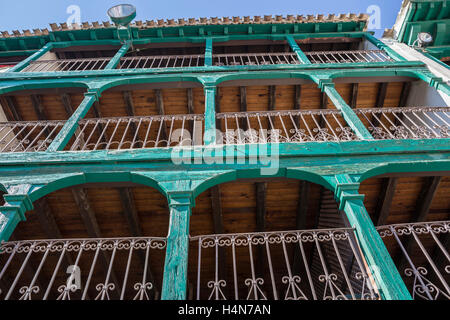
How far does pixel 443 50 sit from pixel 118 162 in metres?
9.37

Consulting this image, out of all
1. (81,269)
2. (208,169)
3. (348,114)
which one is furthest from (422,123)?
(81,269)

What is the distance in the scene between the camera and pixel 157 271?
6.81 meters

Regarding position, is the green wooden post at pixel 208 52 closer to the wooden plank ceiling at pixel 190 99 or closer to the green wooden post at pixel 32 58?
the wooden plank ceiling at pixel 190 99

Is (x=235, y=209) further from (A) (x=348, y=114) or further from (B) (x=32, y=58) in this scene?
(B) (x=32, y=58)

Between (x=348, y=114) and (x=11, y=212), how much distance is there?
562 centimetres

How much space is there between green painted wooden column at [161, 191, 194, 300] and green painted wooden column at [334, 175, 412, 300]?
2.06 metres

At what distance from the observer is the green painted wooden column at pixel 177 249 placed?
10.7 feet

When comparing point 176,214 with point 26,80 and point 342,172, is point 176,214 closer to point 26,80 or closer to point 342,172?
point 342,172

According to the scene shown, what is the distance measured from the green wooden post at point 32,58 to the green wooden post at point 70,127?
2.81 metres

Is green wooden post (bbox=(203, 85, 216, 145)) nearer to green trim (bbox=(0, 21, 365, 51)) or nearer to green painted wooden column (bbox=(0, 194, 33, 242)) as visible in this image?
green painted wooden column (bbox=(0, 194, 33, 242))

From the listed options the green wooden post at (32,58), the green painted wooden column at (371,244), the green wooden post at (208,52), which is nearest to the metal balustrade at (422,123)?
the green painted wooden column at (371,244)

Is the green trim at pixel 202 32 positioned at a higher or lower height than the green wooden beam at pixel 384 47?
higher

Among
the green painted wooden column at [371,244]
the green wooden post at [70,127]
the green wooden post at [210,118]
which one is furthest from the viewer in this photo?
the green wooden post at [210,118]
